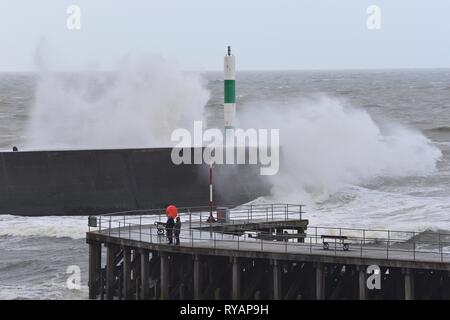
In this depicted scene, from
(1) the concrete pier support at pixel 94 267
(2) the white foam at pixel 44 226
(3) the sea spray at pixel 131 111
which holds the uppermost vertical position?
(3) the sea spray at pixel 131 111

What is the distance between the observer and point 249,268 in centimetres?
2078

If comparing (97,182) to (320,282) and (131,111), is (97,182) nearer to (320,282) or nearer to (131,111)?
(131,111)

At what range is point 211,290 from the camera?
20.9 m

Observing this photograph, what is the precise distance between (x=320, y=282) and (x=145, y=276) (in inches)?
145

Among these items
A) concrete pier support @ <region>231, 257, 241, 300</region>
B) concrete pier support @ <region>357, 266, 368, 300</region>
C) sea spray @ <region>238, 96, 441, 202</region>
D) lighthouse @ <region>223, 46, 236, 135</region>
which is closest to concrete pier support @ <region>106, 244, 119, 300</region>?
concrete pier support @ <region>231, 257, 241, 300</region>

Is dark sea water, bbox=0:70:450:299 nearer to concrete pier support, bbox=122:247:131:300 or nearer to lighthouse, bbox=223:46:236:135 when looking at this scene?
concrete pier support, bbox=122:247:131:300

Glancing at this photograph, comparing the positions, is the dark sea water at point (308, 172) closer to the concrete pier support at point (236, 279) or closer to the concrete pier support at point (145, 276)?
the concrete pier support at point (145, 276)

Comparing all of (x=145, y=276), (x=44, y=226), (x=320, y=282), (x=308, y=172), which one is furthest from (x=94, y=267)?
(x=308, y=172)

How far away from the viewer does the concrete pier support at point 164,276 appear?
20781mm

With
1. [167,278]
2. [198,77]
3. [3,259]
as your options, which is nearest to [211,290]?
[167,278]

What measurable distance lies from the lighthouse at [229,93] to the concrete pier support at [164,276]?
13342 mm

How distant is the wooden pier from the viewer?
19.3 m

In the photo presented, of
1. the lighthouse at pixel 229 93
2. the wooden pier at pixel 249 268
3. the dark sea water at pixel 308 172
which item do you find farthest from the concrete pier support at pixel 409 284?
the lighthouse at pixel 229 93

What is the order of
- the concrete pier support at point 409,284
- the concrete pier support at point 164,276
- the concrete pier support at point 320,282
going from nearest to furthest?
the concrete pier support at point 409,284, the concrete pier support at point 320,282, the concrete pier support at point 164,276
